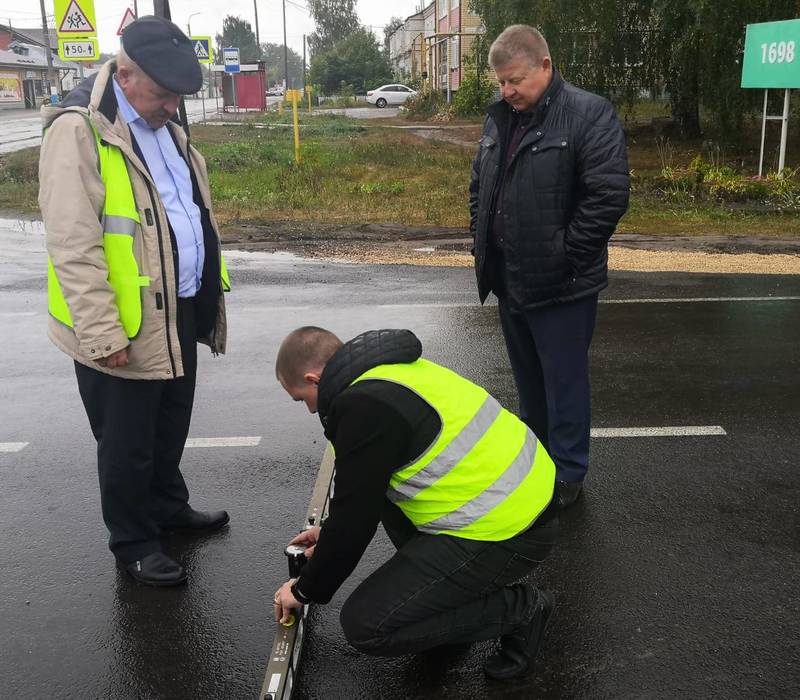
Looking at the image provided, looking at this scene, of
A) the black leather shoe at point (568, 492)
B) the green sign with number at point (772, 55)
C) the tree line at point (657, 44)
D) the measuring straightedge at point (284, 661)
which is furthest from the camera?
the tree line at point (657, 44)

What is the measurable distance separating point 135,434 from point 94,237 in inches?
31.3

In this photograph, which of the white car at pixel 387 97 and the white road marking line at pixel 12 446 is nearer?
the white road marking line at pixel 12 446

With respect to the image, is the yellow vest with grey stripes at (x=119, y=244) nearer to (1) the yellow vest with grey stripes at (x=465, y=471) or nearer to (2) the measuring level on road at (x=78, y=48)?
(1) the yellow vest with grey stripes at (x=465, y=471)

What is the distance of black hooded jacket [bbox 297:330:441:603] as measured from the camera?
2516mm

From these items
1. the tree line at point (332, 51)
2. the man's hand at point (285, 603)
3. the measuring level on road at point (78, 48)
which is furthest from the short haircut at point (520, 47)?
the tree line at point (332, 51)

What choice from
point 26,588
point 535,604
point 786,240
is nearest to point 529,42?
point 535,604

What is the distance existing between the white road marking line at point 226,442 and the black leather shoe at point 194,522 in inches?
40.2

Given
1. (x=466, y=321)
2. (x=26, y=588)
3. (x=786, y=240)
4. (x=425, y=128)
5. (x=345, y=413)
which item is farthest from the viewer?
(x=425, y=128)

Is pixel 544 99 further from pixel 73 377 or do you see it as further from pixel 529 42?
pixel 73 377

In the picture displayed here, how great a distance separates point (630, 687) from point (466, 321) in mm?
4919

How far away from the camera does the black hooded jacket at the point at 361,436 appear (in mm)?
2516

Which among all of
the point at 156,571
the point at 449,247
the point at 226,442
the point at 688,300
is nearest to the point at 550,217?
the point at 156,571

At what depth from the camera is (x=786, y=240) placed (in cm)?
1122

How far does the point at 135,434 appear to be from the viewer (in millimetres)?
3393
